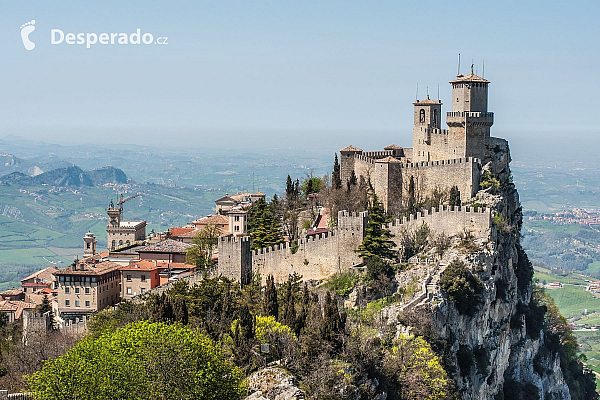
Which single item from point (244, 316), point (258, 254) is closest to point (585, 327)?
point (258, 254)

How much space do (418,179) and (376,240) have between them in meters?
8.86

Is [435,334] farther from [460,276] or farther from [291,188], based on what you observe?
[291,188]

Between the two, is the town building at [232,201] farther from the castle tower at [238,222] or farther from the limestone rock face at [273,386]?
the limestone rock face at [273,386]

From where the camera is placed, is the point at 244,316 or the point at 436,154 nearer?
the point at 244,316

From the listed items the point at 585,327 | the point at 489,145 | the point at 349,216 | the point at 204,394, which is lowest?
the point at 585,327

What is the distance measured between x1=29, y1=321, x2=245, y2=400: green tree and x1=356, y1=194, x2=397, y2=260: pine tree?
691 inches

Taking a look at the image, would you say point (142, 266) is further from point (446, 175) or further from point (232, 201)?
point (232, 201)

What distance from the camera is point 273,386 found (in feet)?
125

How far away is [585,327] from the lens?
18300cm

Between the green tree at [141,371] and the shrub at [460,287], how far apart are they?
1834cm

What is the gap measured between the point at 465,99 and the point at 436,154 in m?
4.28

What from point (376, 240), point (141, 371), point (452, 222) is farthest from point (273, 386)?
point (452, 222)

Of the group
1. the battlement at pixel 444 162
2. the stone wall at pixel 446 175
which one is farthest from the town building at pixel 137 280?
the battlement at pixel 444 162

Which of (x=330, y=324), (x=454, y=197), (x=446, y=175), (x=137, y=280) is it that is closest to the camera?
(x=330, y=324)
